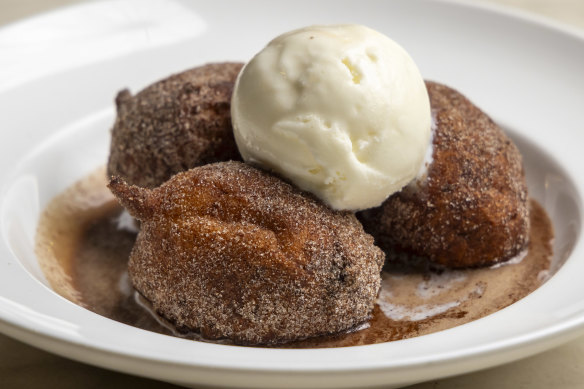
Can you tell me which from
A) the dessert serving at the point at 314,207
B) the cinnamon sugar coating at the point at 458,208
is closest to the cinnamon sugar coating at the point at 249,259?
the dessert serving at the point at 314,207

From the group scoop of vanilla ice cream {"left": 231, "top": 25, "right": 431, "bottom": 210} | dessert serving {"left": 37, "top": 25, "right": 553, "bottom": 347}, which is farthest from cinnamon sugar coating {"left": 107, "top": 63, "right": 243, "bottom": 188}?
scoop of vanilla ice cream {"left": 231, "top": 25, "right": 431, "bottom": 210}

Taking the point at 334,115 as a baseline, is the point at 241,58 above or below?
below

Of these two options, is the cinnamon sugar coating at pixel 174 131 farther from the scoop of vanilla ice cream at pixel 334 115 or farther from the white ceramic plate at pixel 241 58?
the white ceramic plate at pixel 241 58

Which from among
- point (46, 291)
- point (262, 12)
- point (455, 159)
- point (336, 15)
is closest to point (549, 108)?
point (455, 159)

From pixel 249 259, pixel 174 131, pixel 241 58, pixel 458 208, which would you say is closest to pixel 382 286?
pixel 458 208

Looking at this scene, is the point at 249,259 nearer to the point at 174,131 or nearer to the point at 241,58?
the point at 174,131

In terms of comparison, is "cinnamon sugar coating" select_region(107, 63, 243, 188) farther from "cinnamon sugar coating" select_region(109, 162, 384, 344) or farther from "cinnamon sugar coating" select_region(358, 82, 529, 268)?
"cinnamon sugar coating" select_region(358, 82, 529, 268)

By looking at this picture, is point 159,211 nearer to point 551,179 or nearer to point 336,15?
point 551,179
